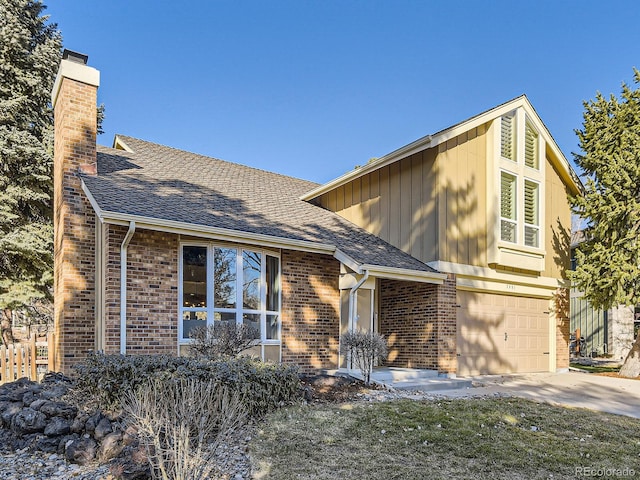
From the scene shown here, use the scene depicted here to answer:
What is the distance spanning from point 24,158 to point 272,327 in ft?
32.7

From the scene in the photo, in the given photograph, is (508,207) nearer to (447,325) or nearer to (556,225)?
(556,225)

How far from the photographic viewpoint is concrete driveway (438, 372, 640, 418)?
8.56m

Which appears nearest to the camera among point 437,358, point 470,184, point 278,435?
point 278,435

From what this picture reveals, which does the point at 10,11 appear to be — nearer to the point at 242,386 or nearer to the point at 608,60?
the point at 242,386

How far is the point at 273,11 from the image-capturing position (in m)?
16.0

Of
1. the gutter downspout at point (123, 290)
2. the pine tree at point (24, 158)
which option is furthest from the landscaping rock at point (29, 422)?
the pine tree at point (24, 158)

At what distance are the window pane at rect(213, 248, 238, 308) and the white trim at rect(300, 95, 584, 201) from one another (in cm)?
469

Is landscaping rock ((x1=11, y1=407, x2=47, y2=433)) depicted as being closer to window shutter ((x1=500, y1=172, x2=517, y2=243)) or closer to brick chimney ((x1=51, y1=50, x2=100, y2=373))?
brick chimney ((x1=51, y1=50, x2=100, y2=373))

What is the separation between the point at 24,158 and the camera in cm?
1453

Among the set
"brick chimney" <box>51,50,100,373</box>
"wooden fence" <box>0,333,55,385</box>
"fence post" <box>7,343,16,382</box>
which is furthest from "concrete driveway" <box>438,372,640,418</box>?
"fence post" <box>7,343,16,382</box>

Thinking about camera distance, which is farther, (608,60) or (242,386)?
(608,60)

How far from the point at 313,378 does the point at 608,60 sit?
1462cm

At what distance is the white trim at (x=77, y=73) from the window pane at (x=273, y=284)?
16.9ft

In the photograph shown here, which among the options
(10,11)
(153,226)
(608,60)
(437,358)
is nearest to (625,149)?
(608,60)
